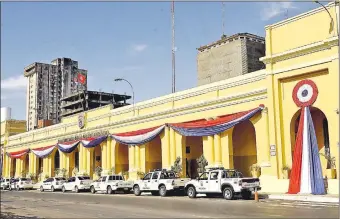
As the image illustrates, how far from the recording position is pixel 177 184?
28.2 metres

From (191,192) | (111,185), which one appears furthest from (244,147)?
(111,185)

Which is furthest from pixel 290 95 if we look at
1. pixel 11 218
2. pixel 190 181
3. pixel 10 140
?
pixel 10 140

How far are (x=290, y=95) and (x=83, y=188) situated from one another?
21.2 m

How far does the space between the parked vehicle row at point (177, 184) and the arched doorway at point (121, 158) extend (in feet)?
16.4

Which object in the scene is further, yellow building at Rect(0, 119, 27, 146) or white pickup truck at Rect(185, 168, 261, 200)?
yellow building at Rect(0, 119, 27, 146)

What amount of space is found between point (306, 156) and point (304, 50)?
22.5 feet

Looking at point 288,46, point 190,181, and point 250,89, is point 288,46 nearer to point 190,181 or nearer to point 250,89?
point 250,89

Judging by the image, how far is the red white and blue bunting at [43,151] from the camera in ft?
181

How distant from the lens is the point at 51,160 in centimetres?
5725

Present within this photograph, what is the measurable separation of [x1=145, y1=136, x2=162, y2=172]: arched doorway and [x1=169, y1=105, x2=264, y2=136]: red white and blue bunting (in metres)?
5.21

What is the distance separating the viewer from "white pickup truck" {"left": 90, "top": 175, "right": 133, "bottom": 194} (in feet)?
114

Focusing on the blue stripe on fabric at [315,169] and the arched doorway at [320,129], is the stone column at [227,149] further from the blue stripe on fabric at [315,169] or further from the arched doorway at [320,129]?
the blue stripe on fabric at [315,169]

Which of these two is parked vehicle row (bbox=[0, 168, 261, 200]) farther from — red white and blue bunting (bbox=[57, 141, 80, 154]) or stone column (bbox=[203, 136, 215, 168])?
red white and blue bunting (bbox=[57, 141, 80, 154])

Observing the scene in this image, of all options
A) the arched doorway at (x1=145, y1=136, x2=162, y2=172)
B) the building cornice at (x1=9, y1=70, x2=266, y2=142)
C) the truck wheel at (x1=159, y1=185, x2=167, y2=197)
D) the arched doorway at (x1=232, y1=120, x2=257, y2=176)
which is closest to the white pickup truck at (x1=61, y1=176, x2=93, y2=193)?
the arched doorway at (x1=145, y1=136, x2=162, y2=172)
